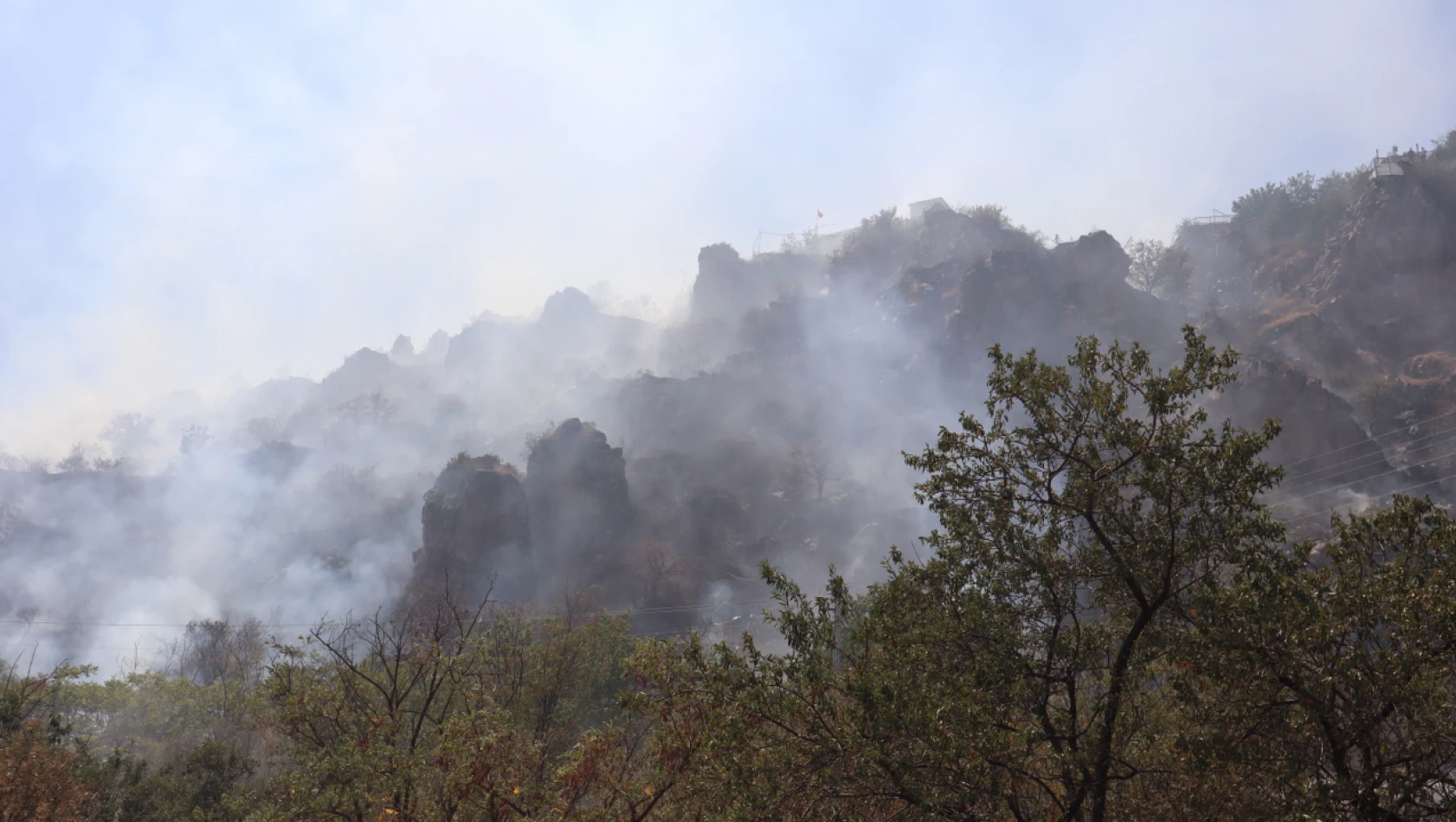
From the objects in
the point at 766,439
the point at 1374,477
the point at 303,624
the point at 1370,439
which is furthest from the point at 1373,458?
the point at 303,624

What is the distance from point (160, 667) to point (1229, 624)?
75.7 m

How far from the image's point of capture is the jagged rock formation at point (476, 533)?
62844 millimetres

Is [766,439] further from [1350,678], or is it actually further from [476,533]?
[1350,678]

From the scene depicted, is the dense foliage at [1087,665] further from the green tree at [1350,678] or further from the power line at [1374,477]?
the power line at [1374,477]

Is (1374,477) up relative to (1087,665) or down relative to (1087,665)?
up

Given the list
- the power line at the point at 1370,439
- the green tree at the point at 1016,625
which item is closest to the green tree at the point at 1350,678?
the green tree at the point at 1016,625

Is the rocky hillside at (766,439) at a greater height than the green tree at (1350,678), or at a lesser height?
greater

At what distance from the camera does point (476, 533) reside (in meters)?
64.0

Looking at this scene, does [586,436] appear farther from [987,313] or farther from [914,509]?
[987,313]

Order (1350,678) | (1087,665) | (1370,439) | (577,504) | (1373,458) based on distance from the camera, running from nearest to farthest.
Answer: (1350,678)
(1087,665)
(1373,458)
(1370,439)
(577,504)

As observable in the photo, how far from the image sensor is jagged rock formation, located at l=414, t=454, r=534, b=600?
206 feet

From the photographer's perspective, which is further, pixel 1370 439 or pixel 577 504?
pixel 577 504

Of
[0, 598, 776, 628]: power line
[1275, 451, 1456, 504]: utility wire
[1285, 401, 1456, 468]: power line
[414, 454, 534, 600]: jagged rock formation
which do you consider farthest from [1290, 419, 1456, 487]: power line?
[414, 454, 534, 600]: jagged rock formation

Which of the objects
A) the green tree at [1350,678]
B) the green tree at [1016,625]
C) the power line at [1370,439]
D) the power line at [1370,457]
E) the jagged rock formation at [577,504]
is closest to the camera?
the green tree at [1350,678]
